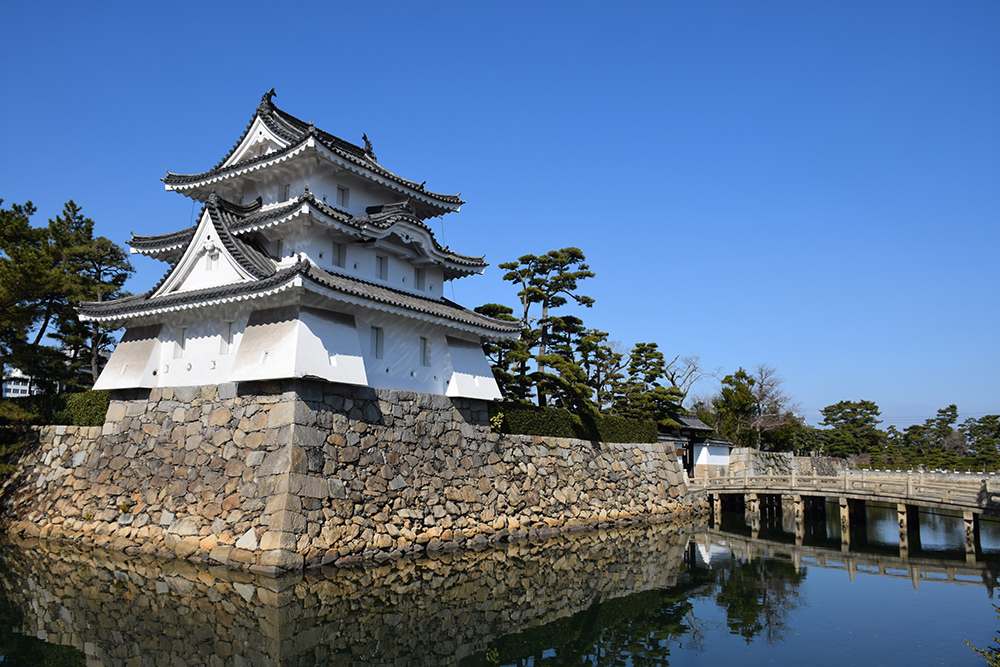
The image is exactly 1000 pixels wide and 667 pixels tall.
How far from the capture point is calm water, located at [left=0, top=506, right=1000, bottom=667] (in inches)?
381

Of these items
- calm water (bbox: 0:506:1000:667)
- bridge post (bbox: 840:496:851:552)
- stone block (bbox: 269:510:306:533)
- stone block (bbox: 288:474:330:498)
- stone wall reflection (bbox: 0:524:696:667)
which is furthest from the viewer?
bridge post (bbox: 840:496:851:552)

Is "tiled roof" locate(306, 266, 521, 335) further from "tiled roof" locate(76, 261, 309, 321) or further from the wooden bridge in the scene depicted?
the wooden bridge

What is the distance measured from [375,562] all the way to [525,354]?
35.0ft

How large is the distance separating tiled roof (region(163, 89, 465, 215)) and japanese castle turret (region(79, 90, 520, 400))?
5 centimetres

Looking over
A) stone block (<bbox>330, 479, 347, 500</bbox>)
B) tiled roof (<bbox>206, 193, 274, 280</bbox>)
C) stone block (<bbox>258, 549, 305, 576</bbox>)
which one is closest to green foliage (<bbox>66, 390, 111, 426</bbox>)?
tiled roof (<bbox>206, 193, 274, 280</bbox>)

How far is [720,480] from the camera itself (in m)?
28.9

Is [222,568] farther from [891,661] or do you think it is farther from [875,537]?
[875,537]

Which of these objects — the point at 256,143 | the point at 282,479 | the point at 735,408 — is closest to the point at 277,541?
the point at 282,479

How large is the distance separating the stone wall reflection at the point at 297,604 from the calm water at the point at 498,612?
4cm

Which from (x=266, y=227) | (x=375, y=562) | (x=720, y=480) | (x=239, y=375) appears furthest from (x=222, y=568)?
(x=720, y=480)

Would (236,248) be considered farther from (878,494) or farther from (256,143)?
(878,494)

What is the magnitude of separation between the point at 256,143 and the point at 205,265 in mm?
4458

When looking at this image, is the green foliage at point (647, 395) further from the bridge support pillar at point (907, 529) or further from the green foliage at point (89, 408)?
the green foliage at point (89, 408)

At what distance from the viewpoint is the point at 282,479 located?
541 inches
